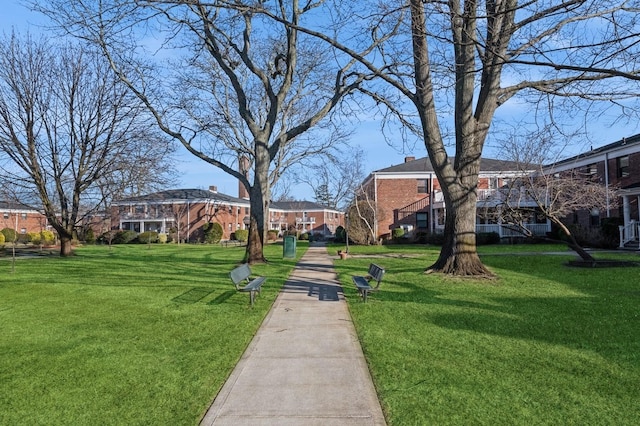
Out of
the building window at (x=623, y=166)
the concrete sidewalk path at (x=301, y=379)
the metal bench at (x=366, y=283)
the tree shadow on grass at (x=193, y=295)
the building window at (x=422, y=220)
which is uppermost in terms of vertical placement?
the building window at (x=623, y=166)

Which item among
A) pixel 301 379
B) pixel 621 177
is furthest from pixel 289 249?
pixel 621 177

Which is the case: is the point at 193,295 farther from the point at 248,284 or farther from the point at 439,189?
the point at 439,189

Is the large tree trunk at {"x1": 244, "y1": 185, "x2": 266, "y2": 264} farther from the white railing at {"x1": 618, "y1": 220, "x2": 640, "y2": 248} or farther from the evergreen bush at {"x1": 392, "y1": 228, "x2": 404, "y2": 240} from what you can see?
the evergreen bush at {"x1": 392, "y1": 228, "x2": 404, "y2": 240}

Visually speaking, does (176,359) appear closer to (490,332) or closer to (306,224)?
(490,332)

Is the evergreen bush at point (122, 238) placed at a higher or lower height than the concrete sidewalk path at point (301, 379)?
higher

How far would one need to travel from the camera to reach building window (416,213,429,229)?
37000 mm

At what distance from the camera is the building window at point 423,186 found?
3772 cm

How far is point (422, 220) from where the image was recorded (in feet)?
122

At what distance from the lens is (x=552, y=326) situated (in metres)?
6.52

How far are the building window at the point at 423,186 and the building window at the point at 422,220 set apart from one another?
204 centimetres

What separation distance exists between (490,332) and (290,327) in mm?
2910

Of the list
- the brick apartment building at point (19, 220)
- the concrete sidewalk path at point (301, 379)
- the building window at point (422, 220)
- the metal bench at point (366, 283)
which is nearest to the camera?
the concrete sidewalk path at point (301, 379)

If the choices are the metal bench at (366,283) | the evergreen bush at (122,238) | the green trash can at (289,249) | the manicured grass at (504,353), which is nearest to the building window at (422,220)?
the green trash can at (289,249)

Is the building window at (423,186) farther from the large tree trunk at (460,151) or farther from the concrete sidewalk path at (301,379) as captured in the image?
the concrete sidewalk path at (301,379)
